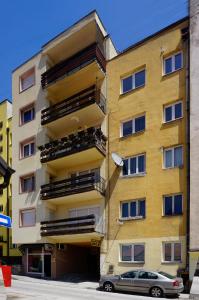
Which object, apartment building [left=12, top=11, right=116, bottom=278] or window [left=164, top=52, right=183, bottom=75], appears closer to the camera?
window [left=164, top=52, right=183, bottom=75]

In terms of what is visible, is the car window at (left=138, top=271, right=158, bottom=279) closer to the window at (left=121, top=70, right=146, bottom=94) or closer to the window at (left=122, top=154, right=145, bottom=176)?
the window at (left=122, top=154, right=145, bottom=176)

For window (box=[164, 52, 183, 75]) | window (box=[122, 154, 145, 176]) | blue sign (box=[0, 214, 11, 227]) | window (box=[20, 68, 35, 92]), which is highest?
window (box=[20, 68, 35, 92])

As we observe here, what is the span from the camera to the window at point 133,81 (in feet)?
81.8

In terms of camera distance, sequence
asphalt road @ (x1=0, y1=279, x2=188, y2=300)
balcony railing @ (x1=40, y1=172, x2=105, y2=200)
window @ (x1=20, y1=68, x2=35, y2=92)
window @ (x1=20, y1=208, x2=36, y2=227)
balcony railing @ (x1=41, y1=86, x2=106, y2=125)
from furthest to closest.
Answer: window @ (x1=20, y1=68, x2=35, y2=92), window @ (x1=20, y1=208, x2=36, y2=227), balcony railing @ (x1=41, y1=86, x2=106, y2=125), balcony railing @ (x1=40, y1=172, x2=105, y2=200), asphalt road @ (x1=0, y1=279, x2=188, y2=300)

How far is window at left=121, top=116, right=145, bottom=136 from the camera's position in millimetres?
24297

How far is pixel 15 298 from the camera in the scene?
15.0 m

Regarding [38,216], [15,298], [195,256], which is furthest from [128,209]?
[15,298]

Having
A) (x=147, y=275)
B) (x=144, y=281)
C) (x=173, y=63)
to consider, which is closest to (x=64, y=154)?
(x=173, y=63)

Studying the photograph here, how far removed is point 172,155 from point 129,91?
5777mm

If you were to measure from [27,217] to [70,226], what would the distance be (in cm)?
530

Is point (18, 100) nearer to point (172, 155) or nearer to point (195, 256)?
point (172, 155)

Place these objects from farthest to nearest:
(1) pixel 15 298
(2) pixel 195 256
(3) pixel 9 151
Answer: (3) pixel 9 151 < (2) pixel 195 256 < (1) pixel 15 298

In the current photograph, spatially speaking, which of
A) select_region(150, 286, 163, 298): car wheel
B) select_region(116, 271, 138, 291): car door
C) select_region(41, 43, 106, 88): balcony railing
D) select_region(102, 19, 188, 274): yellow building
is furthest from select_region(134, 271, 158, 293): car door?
select_region(41, 43, 106, 88): balcony railing

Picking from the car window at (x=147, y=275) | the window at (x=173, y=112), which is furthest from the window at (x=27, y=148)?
the car window at (x=147, y=275)
